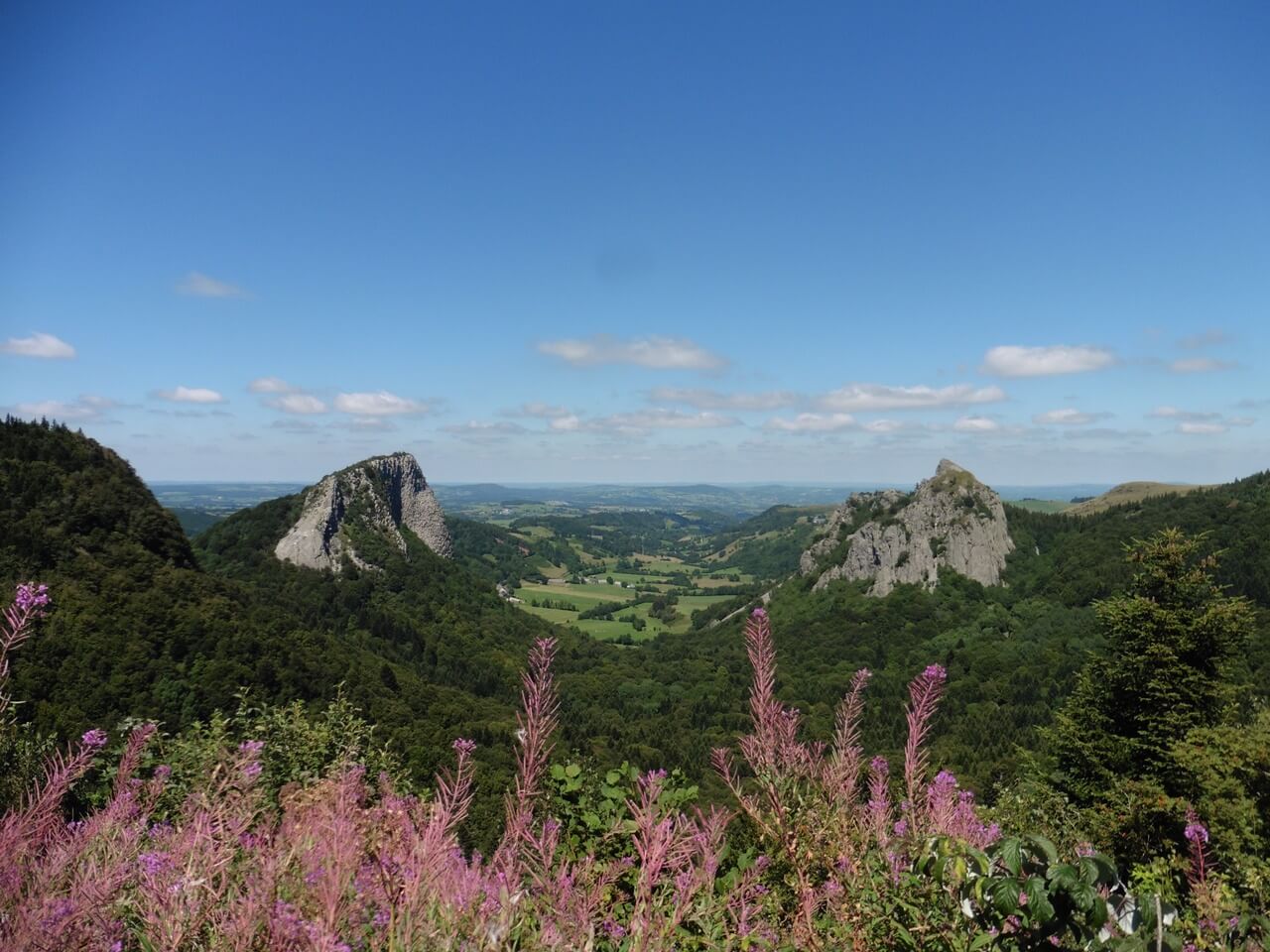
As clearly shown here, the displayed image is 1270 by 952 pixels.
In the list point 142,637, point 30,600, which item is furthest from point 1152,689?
point 142,637

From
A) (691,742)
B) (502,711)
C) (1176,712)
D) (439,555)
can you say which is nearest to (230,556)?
(439,555)

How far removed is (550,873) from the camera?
2877 millimetres

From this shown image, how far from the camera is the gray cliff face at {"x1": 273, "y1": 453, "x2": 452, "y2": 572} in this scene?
111688 millimetres

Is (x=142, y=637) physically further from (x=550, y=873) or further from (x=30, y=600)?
(x=550, y=873)

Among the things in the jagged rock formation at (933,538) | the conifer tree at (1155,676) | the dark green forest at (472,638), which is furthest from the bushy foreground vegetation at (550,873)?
the jagged rock formation at (933,538)

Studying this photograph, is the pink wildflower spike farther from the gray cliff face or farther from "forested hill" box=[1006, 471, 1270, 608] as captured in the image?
the gray cliff face

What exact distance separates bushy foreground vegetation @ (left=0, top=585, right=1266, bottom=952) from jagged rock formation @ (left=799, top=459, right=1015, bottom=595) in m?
125

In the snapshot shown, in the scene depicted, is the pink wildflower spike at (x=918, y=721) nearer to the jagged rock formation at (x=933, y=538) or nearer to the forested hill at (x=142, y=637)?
the forested hill at (x=142, y=637)

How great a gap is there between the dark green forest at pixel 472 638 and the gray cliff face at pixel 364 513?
493cm

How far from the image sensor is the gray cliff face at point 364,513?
112m

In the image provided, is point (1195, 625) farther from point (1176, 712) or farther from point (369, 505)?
point (369, 505)

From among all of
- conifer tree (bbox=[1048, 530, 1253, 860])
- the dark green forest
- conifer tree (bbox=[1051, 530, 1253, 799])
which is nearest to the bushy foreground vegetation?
the dark green forest

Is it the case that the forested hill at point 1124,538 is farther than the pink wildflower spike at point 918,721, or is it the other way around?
the forested hill at point 1124,538

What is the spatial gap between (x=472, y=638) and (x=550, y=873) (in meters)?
115
